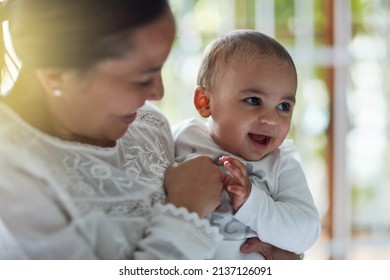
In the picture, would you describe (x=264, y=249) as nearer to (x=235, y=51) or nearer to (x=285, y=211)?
(x=285, y=211)

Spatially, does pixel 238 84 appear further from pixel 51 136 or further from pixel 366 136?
pixel 366 136

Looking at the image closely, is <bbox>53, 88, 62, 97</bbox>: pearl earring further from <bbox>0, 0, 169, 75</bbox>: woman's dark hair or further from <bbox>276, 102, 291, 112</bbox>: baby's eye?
<bbox>276, 102, 291, 112</bbox>: baby's eye

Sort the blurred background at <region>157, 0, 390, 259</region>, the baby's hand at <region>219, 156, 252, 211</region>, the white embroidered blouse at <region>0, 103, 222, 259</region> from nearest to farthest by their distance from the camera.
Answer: the white embroidered blouse at <region>0, 103, 222, 259</region> < the baby's hand at <region>219, 156, 252, 211</region> < the blurred background at <region>157, 0, 390, 259</region>

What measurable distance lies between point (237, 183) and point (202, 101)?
0.48ft

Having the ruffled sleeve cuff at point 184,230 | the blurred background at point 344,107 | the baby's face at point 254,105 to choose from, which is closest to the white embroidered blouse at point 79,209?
the ruffled sleeve cuff at point 184,230

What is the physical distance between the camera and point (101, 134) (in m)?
0.72

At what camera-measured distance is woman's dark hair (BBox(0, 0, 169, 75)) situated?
668 mm

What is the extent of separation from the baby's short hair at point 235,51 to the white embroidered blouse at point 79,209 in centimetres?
19

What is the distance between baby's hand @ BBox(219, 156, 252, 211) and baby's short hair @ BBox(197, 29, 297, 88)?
0.13 metres

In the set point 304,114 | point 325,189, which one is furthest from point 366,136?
point 304,114

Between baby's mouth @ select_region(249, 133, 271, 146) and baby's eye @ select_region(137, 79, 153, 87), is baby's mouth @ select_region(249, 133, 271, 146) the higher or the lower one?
the lower one

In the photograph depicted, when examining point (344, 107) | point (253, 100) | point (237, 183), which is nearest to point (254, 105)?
point (253, 100)

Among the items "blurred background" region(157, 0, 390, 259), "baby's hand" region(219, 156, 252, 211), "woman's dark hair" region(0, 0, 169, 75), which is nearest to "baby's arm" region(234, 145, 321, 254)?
"baby's hand" region(219, 156, 252, 211)

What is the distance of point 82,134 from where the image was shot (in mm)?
717
